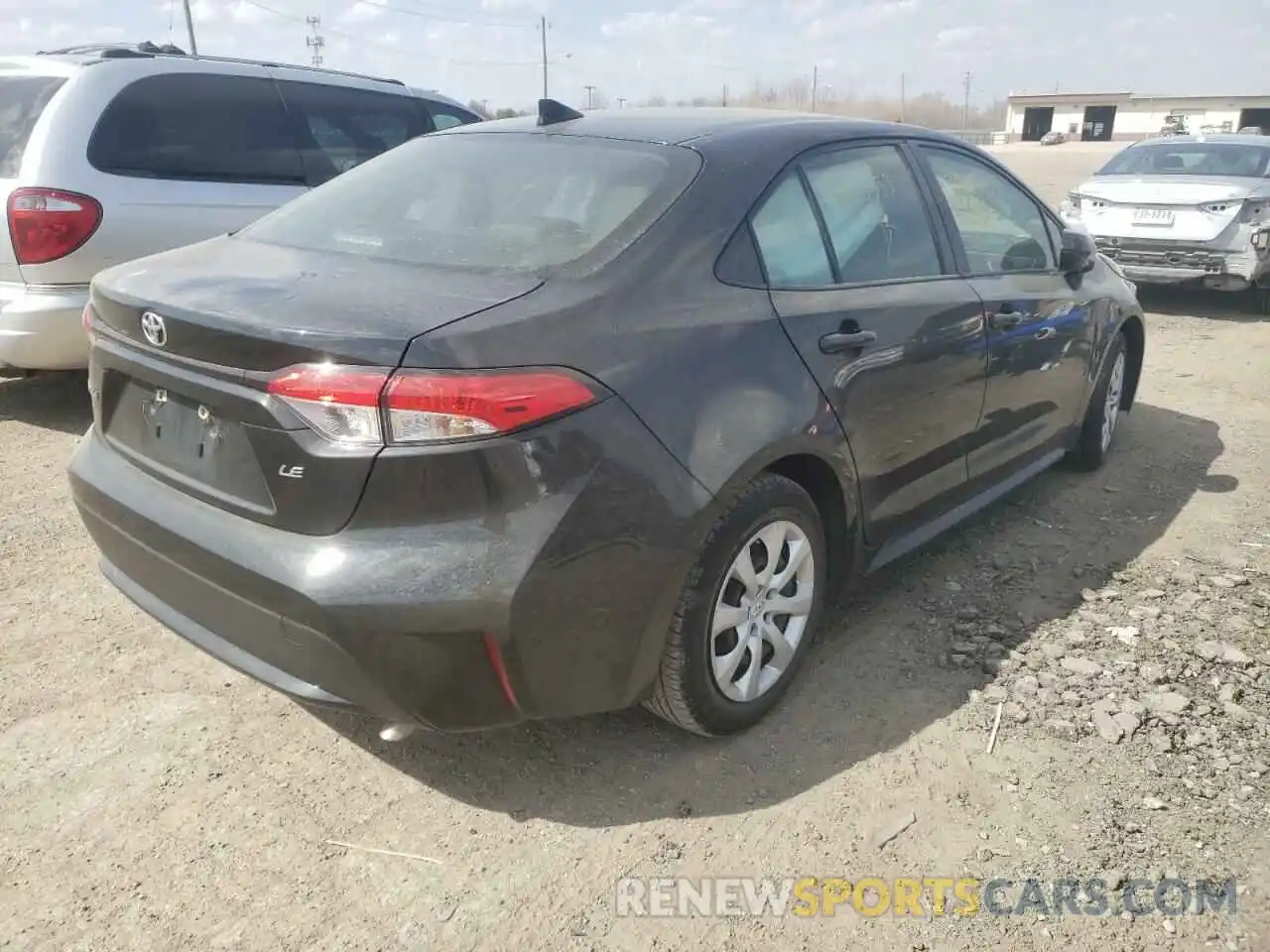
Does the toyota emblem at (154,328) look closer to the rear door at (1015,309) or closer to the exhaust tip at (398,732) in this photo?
the exhaust tip at (398,732)

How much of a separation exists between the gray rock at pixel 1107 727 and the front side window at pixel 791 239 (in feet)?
4.84

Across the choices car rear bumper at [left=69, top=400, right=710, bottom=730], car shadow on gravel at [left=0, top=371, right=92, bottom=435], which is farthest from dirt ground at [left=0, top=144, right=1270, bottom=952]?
car shadow on gravel at [left=0, top=371, right=92, bottom=435]

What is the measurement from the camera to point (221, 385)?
7.26 feet

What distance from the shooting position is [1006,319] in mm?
3627

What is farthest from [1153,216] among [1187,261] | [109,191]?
[109,191]

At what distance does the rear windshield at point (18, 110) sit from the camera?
188 inches

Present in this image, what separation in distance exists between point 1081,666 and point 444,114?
5.72 m

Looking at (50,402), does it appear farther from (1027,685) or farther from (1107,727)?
(1107,727)

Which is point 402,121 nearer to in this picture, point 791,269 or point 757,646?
point 791,269

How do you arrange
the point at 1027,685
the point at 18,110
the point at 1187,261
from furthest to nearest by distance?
the point at 1187,261 < the point at 18,110 < the point at 1027,685

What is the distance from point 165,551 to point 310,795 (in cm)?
71

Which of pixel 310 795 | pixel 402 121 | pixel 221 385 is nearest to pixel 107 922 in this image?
pixel 310 795

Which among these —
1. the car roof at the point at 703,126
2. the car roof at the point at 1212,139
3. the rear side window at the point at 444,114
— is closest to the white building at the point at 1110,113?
the car roof at the point at 1212,139

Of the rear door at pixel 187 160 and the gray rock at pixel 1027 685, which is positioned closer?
the gray rock at pixel 1027 685
